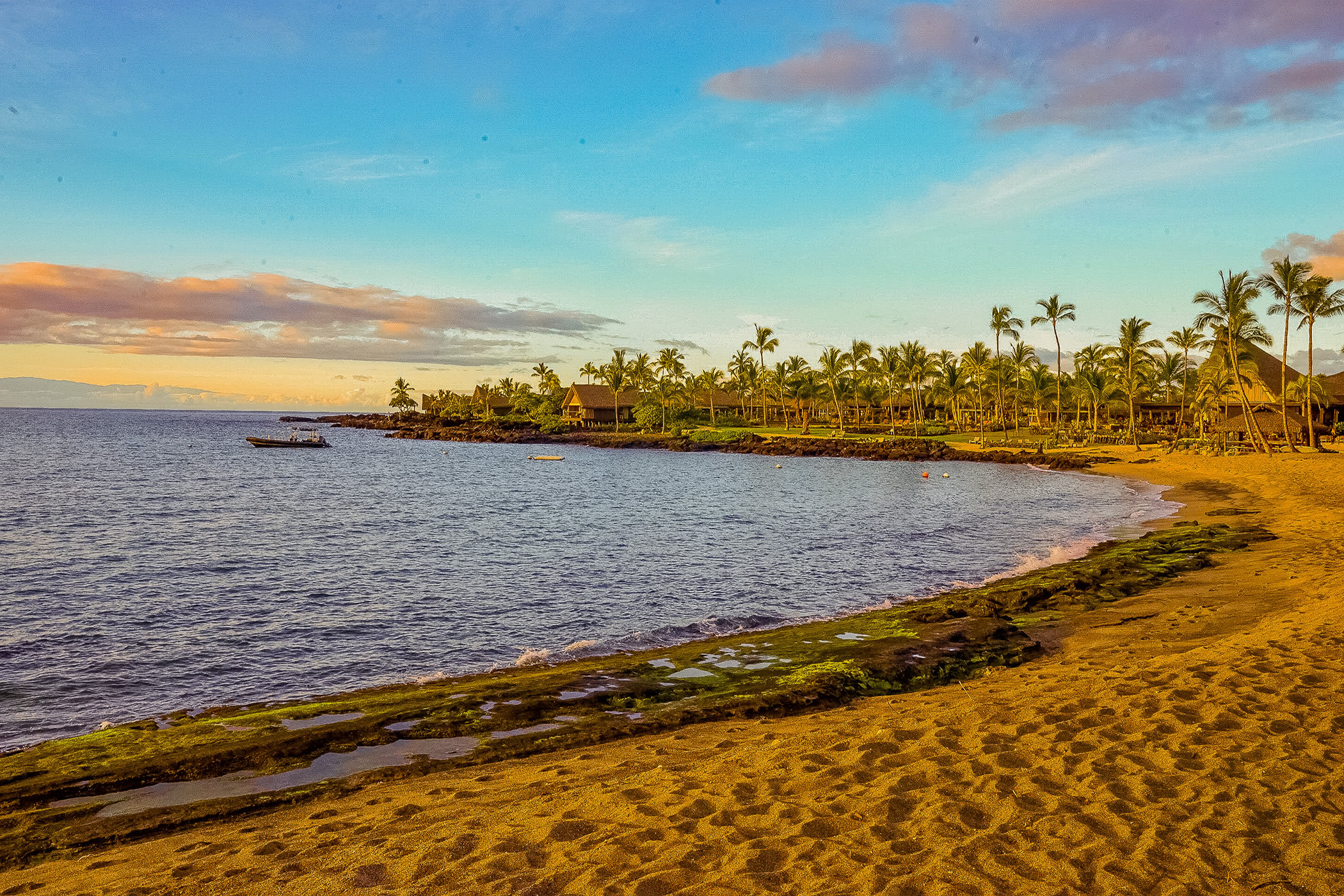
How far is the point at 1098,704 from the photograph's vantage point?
28.8ft

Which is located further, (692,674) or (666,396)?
(666,396)

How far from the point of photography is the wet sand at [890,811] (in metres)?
5.40

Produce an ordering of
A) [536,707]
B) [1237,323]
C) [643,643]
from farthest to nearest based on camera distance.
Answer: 1. [1237,323]
2. [643,643]
3. [536,707]

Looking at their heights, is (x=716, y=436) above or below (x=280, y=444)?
above

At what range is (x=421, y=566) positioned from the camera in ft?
80.0

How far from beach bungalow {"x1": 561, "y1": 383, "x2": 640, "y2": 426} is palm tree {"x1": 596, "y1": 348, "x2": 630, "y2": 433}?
0.50m

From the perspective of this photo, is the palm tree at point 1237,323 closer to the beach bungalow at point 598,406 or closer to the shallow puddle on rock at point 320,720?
the shallow puddle on rock at point 320,720

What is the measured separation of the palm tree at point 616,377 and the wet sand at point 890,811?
349 ft

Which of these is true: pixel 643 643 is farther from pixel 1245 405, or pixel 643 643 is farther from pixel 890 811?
pixel 1245 405

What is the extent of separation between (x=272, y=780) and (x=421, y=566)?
53.0ft

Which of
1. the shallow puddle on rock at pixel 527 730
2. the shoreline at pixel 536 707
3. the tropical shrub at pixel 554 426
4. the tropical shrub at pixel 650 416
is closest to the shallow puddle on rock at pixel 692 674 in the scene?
the shoreline at pixel 536 707

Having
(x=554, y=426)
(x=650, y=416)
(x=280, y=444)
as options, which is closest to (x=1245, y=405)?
(x=650, y=416)

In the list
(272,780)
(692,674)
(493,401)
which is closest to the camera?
(272,780)

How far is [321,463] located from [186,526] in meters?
45.8
